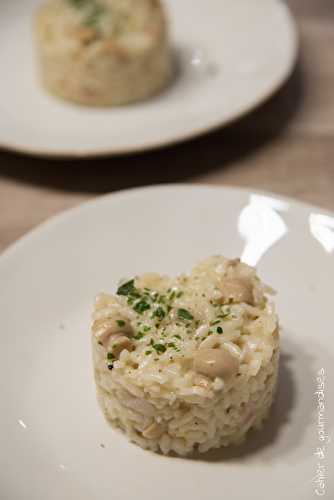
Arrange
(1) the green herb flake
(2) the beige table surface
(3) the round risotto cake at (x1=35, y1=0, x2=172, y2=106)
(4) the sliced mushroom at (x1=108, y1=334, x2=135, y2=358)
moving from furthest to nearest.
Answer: (1) the green herb flake < (3) the round risotto cake at (x1=35, y1=0, x2=172, y2=106) < (2) the beige table surface < (4) the sliced mushroom at (x1=108, y1=334, x2=135, y2=358)

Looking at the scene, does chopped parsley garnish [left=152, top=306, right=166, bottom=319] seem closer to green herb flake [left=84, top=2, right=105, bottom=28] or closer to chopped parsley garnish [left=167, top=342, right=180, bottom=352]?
chopped parsley garnish [left=167, top=342, right=180, bottom=352]

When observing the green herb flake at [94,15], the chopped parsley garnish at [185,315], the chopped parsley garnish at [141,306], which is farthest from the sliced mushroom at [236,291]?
the green herb flake at [94,15]

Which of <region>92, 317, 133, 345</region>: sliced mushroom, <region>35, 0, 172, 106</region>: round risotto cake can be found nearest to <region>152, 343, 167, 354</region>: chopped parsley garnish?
<region>92, 317, 133, 345</region>: sliced mushroom

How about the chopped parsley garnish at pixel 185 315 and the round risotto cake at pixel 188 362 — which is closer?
the round risotto cake at pixel 188 362

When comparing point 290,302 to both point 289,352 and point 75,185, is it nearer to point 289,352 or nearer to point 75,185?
point 289,352

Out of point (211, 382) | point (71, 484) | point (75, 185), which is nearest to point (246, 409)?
point (211, 382)

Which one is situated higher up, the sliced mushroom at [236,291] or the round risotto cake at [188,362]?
the sliced mushroom at [236,291]

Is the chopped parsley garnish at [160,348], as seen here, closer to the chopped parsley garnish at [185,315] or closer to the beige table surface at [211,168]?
the chopped parsley garnish at [185,315]

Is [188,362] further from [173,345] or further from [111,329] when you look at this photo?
[111,329]
